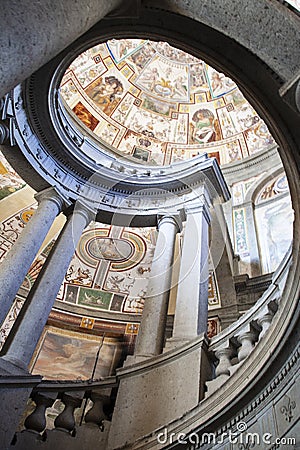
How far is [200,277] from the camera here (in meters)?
6.04

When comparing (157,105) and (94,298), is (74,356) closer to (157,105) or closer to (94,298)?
(94,298)

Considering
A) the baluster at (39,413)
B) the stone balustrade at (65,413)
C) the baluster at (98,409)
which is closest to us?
the stone balustrade at (65,413)

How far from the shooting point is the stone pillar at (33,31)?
6.11 ft

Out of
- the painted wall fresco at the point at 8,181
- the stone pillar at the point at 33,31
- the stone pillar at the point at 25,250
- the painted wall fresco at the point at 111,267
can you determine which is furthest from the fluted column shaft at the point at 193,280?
the painted wall fresco at the point at 8,181

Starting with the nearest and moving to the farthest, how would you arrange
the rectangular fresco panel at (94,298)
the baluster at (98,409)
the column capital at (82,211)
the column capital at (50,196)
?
the baluster at (98,409) < the column capital at (50,196) < the column capital at (82,211) < the rectangular fresco panel at (94,298)

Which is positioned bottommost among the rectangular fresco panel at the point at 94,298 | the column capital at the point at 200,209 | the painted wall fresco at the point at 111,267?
the column capital at the point at 200,209

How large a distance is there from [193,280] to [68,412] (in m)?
2.66

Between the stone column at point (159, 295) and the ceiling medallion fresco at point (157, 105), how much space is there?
766cm

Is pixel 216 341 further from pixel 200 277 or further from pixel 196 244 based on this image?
pixel 196 244

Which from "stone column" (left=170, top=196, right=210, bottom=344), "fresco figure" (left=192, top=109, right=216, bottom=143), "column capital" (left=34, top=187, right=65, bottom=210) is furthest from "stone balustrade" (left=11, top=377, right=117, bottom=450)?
"fresco figure" (left=192, top=109, right=216, bottom=143)

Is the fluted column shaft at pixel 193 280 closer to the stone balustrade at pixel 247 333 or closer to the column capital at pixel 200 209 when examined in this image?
the column capital at pixel 200 209

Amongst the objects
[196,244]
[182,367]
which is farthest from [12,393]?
[196,244]

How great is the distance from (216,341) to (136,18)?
11.3 feet

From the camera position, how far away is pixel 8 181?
39.3ft
